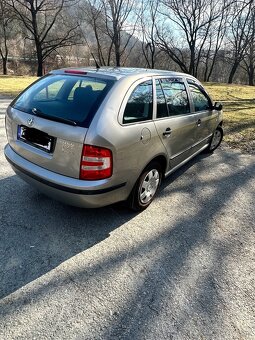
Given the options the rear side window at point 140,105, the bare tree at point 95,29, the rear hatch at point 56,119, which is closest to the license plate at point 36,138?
the rear hatch at point 56,119

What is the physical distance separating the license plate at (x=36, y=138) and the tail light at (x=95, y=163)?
41cm

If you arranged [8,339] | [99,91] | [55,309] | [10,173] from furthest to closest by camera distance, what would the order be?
[10,173] → [99,91] → [55,309] → [8,339]

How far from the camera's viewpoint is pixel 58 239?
2934 millimetres

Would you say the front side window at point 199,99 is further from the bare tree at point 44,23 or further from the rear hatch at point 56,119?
the bare tree at point 44,23

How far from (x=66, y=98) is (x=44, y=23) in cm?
3180

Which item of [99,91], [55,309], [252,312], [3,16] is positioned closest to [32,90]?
[99,91]

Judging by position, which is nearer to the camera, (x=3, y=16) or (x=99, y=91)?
(x=99, y=91)

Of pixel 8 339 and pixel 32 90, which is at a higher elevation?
pixel 32 90

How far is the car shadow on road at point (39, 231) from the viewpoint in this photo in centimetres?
254

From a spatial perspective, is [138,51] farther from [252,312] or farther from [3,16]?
[252,312]

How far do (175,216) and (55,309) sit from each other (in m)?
1.86

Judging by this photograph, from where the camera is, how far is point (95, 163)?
2645 millimetres

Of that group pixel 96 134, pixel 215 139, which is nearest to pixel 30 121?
pixel 96 134

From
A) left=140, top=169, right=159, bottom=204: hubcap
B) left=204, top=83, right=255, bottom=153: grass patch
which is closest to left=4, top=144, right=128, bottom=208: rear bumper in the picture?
left=140, top=169, right=159, bottom=204: hubcap
